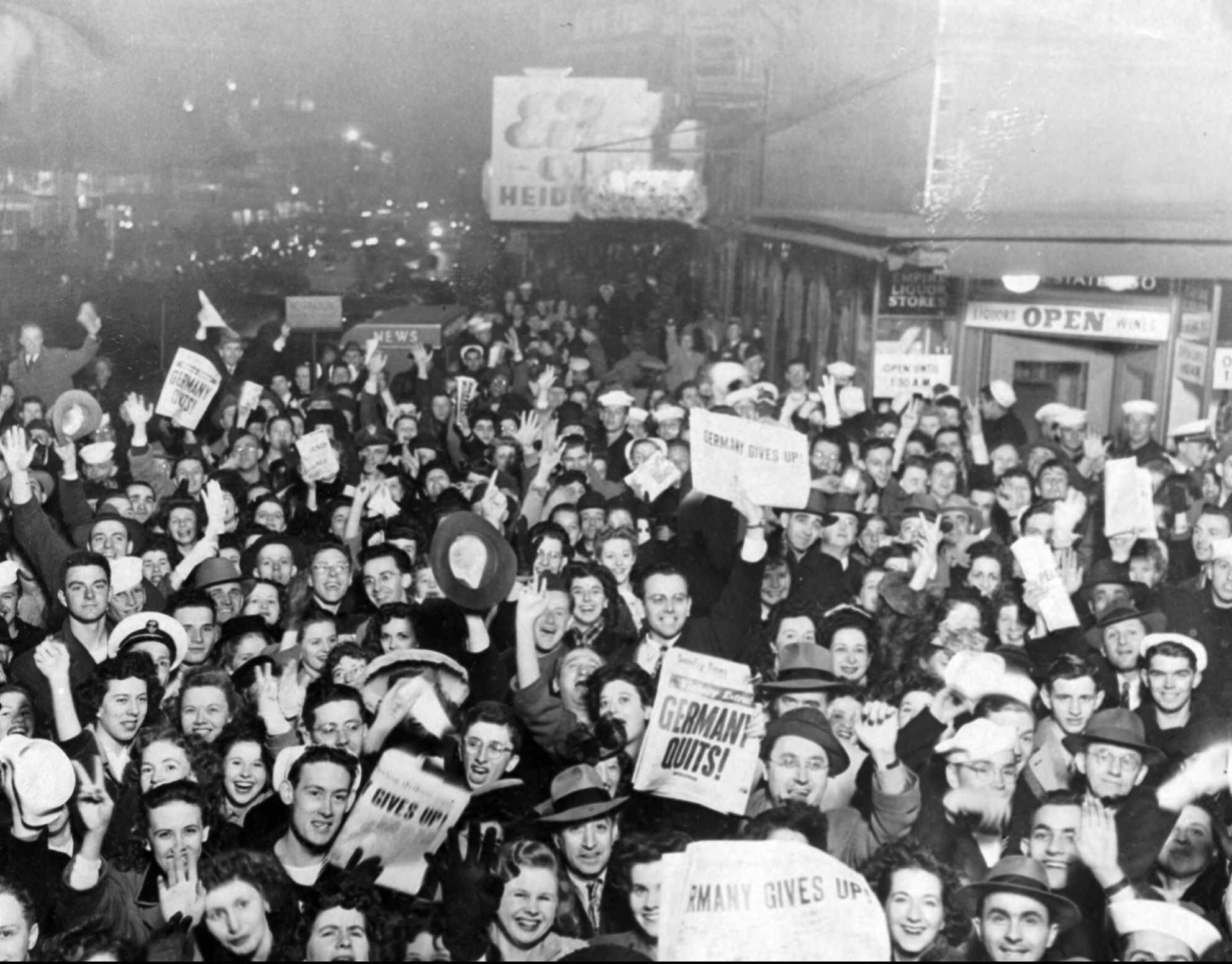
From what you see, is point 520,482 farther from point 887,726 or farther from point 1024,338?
point 1024,338

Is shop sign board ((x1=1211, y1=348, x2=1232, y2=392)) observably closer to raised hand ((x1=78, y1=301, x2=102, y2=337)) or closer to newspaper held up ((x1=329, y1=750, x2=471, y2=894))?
newspaper held up ((x1=329, y1=750, x2=471, y2=894))

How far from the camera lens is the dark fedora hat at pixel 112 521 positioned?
605 cm

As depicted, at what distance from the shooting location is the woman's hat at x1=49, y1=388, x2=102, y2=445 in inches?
284

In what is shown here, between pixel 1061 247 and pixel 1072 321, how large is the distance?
1.09 meters

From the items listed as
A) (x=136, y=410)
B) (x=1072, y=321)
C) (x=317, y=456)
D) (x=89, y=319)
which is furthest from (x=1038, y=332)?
(x=89, y=319)

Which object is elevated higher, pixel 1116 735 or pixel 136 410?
pixel 136 410

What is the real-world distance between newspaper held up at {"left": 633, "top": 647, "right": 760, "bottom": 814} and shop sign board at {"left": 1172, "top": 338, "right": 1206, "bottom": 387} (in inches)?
274

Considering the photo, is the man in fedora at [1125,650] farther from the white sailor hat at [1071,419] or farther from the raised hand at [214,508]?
the raised hand at [214,508]

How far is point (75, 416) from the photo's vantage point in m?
7.30

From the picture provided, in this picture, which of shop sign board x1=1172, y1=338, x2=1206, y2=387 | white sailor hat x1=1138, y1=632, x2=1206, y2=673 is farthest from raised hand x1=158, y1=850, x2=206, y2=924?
shop sign board x1=1172, y1=338, x2=1206, y2=387

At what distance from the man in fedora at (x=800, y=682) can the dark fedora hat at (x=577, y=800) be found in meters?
0.62

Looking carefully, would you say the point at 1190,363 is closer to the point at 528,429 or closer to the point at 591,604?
the point at 528,429

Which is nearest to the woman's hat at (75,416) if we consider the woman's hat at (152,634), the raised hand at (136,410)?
the raised hand at (136,410)

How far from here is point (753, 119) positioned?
20.5 meters
